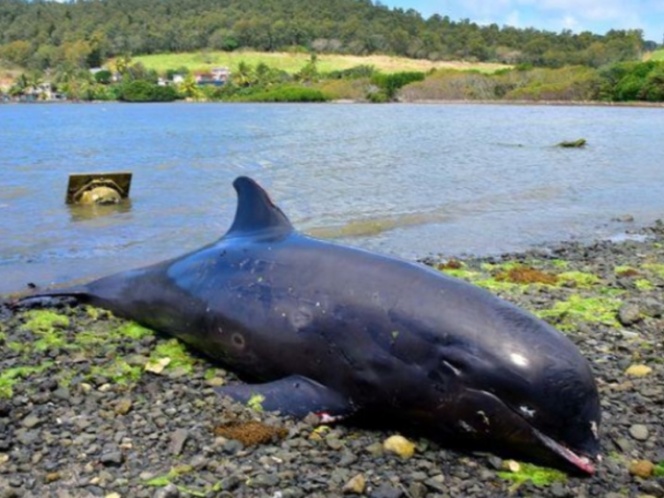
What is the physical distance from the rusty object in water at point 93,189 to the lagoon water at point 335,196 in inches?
19.2

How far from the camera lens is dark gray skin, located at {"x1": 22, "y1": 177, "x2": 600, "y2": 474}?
591 cm

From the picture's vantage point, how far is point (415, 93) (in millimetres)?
183250

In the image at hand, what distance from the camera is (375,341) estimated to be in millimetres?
6574

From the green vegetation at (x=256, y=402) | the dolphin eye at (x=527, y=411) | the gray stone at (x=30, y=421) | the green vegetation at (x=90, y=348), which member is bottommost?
the green vegetation at (x=90, y=348)

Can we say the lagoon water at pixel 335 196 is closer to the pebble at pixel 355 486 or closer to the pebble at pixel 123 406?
the pebble at pixel 123 406

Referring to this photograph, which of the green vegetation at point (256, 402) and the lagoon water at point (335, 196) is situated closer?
the green vegetation at point (256, 402)

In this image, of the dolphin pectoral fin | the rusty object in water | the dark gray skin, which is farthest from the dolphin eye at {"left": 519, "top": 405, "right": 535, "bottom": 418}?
the rusty object in water

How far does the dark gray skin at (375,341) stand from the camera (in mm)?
5906

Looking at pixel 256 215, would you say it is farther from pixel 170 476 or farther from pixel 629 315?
pixel 629 315

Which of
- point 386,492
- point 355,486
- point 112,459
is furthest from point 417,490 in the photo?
point 112,459

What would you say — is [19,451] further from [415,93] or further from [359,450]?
[415,93]

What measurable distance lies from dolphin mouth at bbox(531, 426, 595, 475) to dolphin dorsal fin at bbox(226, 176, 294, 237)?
3.37 m

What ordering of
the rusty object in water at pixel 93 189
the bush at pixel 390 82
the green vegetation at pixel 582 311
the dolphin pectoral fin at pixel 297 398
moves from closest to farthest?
the dolphin pectoral fin at pixel 297 398 → the green vegetation at pixel 582 311 → the rusty object in water at pixel 93 189 → the bush at pixel 390 82

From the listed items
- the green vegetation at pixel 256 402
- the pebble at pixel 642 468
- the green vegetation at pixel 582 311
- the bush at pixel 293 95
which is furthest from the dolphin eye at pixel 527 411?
the bush at pixel 293 95
